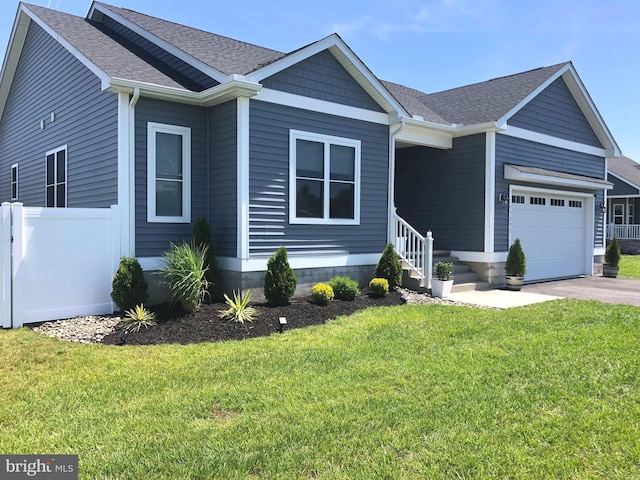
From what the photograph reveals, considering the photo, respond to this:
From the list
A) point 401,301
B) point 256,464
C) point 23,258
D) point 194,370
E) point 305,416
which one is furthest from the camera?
point 401,301

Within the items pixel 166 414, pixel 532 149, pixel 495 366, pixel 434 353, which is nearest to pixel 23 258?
pixel 166 414

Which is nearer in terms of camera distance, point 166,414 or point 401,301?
point 166,414

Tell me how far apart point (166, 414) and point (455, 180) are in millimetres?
10276

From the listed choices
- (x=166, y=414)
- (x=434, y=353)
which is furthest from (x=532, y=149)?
(x=166, y=414)

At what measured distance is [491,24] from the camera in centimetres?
1304

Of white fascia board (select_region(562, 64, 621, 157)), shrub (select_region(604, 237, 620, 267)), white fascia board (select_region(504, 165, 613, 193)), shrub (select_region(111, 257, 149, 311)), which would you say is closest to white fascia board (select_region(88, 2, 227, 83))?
shrub (select_region(111, 257, 149, 311))

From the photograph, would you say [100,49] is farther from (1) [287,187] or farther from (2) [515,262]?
(2) [515,262]

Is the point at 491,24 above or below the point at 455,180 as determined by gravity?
above

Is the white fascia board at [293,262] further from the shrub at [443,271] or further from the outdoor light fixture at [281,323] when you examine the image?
the outdoor light fixture at [281,323]

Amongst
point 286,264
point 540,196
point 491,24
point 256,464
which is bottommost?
Answer: point 256,464

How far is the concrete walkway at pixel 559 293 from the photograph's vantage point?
9.98 meters

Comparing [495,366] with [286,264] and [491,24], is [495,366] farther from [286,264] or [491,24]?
[491,24]

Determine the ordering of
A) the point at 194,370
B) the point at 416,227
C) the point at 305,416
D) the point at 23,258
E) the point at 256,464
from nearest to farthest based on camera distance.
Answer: the point at 256,464 < the point at 305,416 < the point at 194,370 < the point at 23,258 < the point at 416,227

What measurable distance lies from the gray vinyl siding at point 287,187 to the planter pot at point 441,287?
1.38 meters
